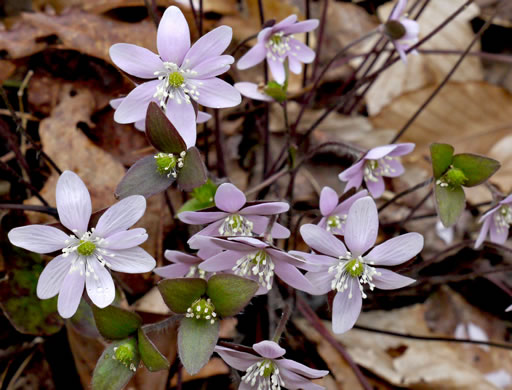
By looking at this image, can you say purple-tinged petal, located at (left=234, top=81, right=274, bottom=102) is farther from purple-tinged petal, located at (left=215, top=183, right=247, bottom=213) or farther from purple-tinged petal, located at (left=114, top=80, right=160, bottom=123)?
purple-tinged petal, located at (left=215, top=183, right=247, bottom=213)

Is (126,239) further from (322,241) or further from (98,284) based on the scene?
A: (322,241)

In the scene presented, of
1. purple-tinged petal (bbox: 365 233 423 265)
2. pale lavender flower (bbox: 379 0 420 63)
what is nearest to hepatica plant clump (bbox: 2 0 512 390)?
Answer: purple-tinged petal (bbox: 365 233 423 265)

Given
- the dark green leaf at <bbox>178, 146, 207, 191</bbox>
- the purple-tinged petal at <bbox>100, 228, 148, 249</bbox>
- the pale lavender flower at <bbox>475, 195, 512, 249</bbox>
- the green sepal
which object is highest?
the dark green leaf at <bbox>178, 146, 207, 191</bbox>

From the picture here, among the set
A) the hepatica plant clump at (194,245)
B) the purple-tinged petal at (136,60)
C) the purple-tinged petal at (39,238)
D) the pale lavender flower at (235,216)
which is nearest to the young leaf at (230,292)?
the hepatica plant clump at (194,245)

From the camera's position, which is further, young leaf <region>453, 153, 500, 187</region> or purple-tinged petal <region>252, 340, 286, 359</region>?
young leaf <region>453, 153, 500, 187</region>

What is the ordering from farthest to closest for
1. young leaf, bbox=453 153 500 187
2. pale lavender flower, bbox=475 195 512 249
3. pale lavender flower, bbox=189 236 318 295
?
pale lavender flower, bbox=475 195 512 249 < young leaf, bbox=453 153 500 187 < pale lavender flower, bbox=189 236 318 295

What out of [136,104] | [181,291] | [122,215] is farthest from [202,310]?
[136,104]

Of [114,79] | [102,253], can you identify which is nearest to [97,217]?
[102,253]

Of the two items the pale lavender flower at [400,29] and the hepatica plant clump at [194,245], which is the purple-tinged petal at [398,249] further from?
the pale lavender flower at [400,29]
